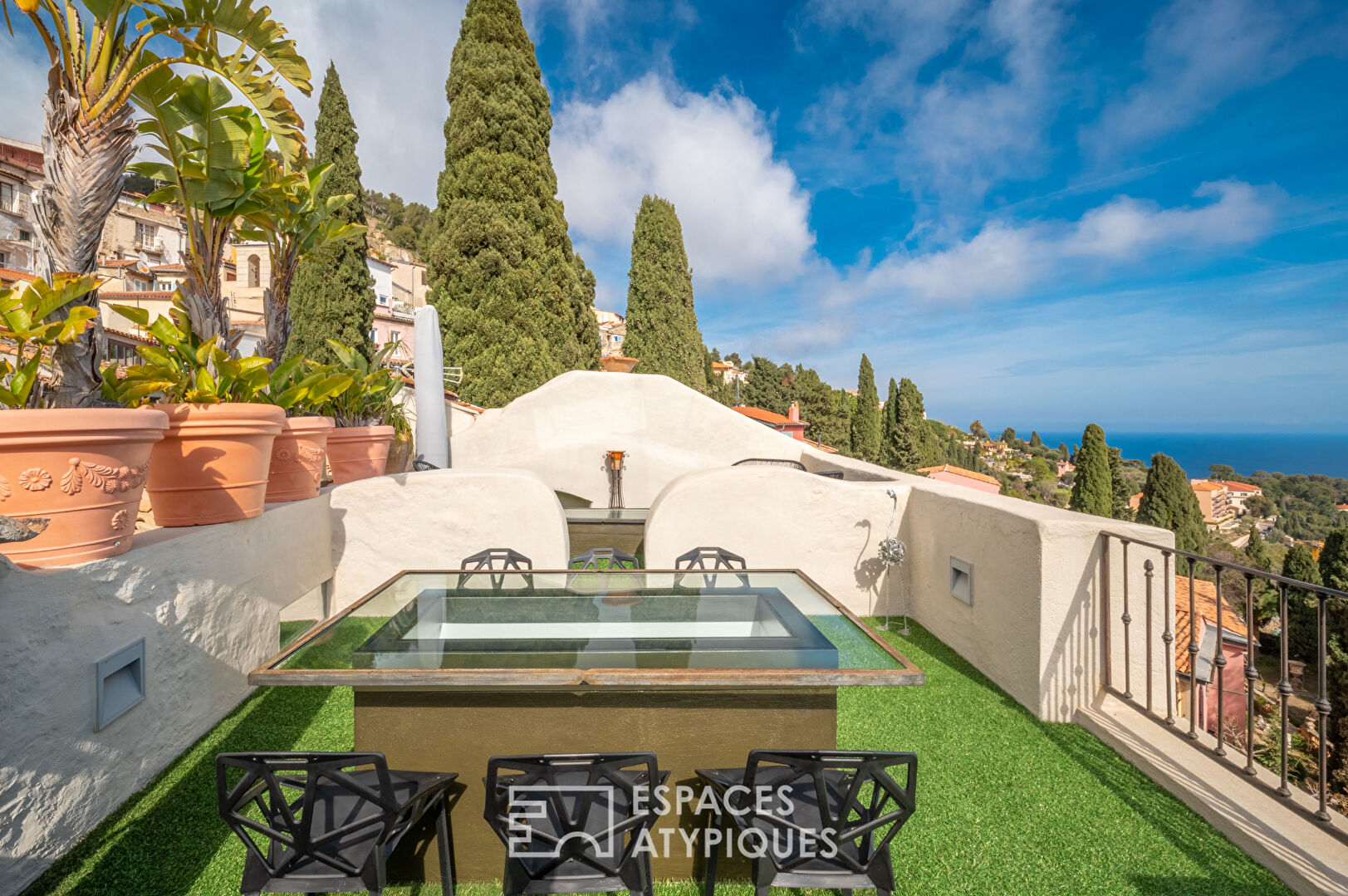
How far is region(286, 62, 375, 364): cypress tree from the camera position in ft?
47.0

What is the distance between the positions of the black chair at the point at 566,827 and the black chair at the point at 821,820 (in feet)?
0.98

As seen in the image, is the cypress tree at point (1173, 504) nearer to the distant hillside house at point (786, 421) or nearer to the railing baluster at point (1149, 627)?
the distant hillside house at point (786, 421)

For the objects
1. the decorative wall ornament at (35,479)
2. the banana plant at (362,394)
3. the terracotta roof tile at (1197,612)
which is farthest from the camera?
the banana plant at (362,394)

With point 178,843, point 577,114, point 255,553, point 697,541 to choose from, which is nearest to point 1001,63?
point 577,114

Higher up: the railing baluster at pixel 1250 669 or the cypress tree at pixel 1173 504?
the railing baluster at pixel 1250 669

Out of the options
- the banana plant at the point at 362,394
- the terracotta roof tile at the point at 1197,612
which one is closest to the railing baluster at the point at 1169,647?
the terracotta roof tile at the point at 1197,612

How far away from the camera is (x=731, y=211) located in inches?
1169

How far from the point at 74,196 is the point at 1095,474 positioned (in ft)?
87.2

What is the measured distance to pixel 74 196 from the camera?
2568 mm

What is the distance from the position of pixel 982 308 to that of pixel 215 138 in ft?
165

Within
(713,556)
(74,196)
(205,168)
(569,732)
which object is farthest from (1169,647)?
→ (205,168)

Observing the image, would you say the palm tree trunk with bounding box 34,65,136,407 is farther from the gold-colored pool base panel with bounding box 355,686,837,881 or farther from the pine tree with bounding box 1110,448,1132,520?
the pine tree with bounding box 1110,448,1132,520

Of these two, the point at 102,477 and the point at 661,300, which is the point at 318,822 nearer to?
the point at 102,477

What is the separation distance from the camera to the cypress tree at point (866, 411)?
31422 millimetres
